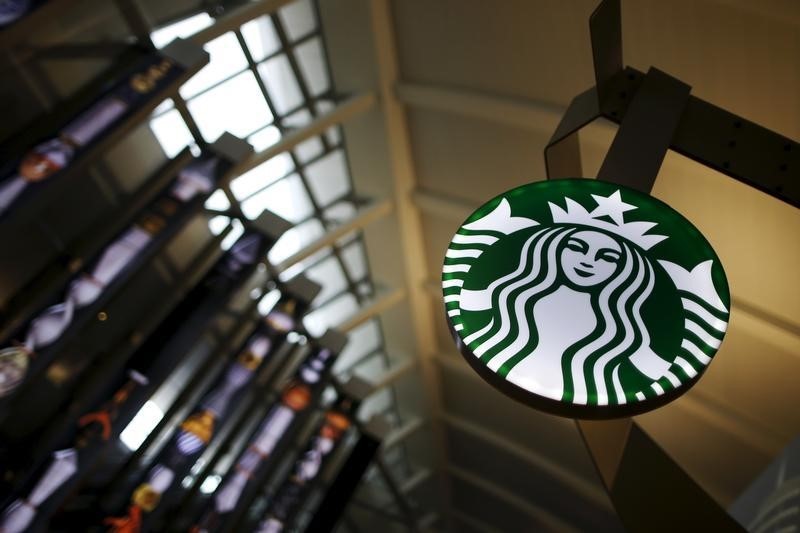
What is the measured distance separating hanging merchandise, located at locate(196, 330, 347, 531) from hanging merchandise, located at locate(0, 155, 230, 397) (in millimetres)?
4227

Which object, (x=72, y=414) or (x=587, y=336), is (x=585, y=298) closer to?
(x=587, y=336)

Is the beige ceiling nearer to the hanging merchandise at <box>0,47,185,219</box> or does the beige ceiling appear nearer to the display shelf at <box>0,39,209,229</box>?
the display shelf at <box>0,39,209,229</box>

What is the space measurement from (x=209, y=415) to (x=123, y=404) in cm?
171

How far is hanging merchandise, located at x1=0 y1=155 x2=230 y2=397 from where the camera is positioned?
7.07m

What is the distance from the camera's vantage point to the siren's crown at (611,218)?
3771 millimetres

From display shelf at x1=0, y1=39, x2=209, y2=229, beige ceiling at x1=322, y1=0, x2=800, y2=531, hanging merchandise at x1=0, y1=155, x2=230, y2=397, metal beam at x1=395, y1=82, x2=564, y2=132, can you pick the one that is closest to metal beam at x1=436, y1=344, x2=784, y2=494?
beige ceiling at x1=322, y1=0, x2=800, y2=531

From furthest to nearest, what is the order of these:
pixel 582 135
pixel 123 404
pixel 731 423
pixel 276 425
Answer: pixel 276 425 → pixel 731 423 → pixel 582 135 → pixel 123 404

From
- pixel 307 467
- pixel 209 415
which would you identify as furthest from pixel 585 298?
pixel 307 467

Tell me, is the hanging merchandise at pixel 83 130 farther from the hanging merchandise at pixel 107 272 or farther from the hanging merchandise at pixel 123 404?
the hanging merchandise at pixel 123 404

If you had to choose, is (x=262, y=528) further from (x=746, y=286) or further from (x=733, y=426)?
(x=746, y=286)

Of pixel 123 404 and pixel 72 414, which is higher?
pixel 123 404

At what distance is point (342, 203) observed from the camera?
12852mm

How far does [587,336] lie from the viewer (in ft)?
11.3

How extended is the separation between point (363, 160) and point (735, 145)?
27.1ft
